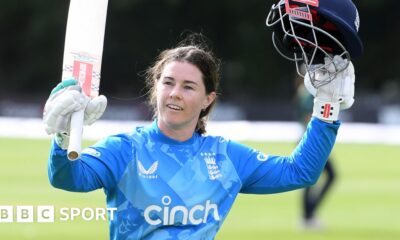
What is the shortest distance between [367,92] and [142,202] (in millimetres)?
33867

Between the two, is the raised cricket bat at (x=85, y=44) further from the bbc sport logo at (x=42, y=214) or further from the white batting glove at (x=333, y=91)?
the bbc sport logo at (x=42, y=214)

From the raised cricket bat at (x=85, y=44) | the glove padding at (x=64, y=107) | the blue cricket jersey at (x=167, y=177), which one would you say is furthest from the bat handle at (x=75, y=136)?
the raised cricket bat at (x=85, y=44)

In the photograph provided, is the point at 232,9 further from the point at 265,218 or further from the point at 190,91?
the point at 190,91

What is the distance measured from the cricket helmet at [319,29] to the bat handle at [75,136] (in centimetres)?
115

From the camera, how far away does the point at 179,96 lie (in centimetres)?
457

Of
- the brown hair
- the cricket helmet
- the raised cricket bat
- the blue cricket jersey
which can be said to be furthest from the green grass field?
the raised cricket bat

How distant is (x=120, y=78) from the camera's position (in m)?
37.8

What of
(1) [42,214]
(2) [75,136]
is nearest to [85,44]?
(2) [75,136]

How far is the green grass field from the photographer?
35.6ft

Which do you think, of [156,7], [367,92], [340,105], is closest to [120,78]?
[156,7]

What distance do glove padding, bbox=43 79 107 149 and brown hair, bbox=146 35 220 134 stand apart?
2.03 ft

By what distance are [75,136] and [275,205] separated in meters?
9.90

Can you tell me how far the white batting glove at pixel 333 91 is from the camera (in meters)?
4.79

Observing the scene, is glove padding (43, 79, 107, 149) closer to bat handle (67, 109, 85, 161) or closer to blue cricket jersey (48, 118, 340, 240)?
bat handle (67, 109, 85, 161)
